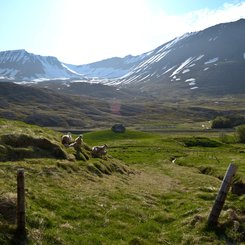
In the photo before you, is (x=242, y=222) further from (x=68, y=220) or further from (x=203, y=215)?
(x=68, y=220)

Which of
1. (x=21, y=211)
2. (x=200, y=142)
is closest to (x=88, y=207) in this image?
(x=21, y=211)

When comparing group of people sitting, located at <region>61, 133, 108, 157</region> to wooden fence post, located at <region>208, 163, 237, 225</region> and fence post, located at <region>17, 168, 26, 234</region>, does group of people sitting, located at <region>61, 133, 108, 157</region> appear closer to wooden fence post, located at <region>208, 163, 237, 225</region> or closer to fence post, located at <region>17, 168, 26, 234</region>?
wooden fence post, located at <region>208, 163, 237, 225</region>

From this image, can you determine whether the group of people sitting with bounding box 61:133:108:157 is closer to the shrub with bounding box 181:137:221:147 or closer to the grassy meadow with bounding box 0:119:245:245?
the grassy meadow with bounding box 0:119:245:245

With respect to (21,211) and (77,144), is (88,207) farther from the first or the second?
(77,144)

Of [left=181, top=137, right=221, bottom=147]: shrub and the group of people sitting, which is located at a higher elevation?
the group of people sitting

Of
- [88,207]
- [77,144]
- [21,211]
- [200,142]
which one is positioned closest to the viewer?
[21,211]

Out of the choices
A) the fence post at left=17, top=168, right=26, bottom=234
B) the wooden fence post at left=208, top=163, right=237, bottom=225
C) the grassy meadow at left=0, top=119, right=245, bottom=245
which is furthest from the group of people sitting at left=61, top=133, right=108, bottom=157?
the fence post at left=17, top=168, right=26, bottom=234

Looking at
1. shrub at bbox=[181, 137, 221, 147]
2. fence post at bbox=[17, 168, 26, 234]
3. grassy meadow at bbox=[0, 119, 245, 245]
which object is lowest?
shrub at bbox=[181, 137, 221, 147]

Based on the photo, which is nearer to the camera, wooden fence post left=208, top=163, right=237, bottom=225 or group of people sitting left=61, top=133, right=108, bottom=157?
wooden fence post left=208, top=163, right=237, bottom=225

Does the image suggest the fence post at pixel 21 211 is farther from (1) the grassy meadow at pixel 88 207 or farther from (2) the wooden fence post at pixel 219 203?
→ (2) the wooden fence post at pixel 219 203

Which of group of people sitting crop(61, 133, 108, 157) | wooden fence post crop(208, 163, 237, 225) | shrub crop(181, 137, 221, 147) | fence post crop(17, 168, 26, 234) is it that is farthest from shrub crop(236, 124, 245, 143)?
fence post crop(17, 168, 26, 234)

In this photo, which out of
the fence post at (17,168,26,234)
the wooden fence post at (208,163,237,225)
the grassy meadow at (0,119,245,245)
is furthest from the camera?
the wooden fence post at (208,163,237,225)

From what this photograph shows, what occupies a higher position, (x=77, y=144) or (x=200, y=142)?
(x=77, y=144)

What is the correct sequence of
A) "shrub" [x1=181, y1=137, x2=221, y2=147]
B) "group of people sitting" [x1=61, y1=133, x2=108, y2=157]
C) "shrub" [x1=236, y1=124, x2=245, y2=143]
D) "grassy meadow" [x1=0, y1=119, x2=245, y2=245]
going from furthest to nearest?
1. "shrub" [x1=236, y1=124, x2=245, y2=143]
2. "shrub" [x1=181, y1=137, x2=221, y2=147]
3. "group of people sitting" [x1=61, y1=133, x2=108, y2=157]
4. "grassy meadow" [x1=0, y1=119, x2=245, y2=245]
